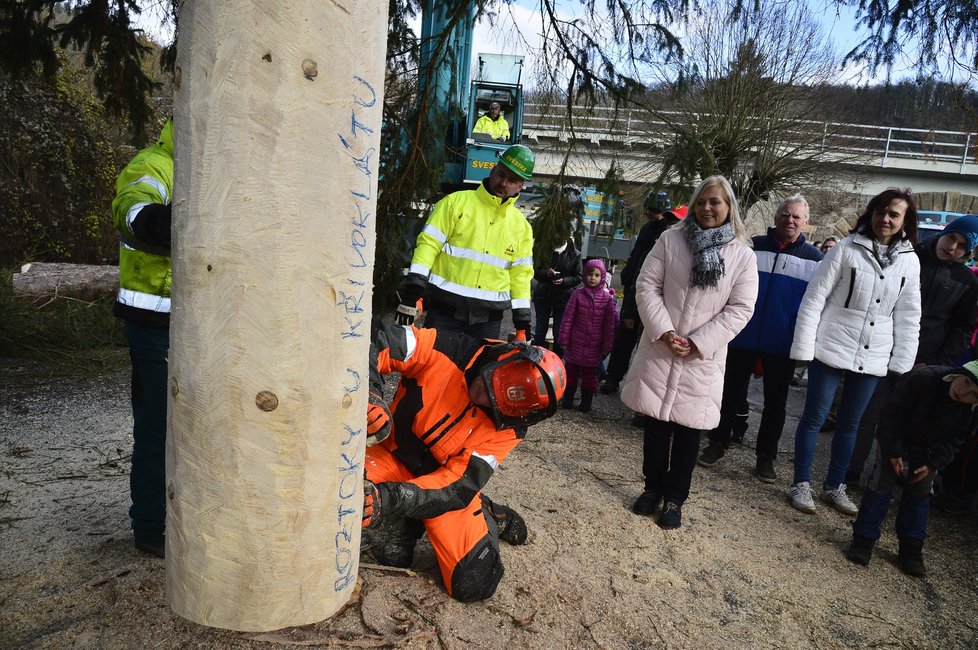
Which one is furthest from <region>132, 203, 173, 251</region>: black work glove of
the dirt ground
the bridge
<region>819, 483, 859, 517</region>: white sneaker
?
<region>819, 483, 859, 517</region>: white sneaker

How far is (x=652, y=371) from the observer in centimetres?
351

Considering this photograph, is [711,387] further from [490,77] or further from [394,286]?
[490,77]

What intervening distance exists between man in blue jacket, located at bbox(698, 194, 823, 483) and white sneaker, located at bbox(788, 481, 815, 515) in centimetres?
36

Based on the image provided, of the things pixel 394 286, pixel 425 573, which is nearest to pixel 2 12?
pixel 394 286

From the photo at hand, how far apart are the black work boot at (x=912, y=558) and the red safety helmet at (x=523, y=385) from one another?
7.44 ft

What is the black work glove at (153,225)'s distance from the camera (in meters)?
2.06

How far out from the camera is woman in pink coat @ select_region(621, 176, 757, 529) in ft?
11.2

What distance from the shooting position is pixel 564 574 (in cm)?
283

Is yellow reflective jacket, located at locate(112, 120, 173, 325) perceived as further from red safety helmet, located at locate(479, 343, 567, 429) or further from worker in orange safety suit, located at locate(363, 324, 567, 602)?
red safety helmet, located at locate(479, 343, 567, 429)

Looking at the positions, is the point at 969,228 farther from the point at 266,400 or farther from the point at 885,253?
the point at 266,400

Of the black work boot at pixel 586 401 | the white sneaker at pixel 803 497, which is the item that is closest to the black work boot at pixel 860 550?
the white sneaker at pixel 803 497

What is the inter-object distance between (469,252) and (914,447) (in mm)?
2596

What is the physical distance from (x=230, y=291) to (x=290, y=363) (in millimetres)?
187

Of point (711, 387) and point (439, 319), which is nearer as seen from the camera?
point (711, 387)
